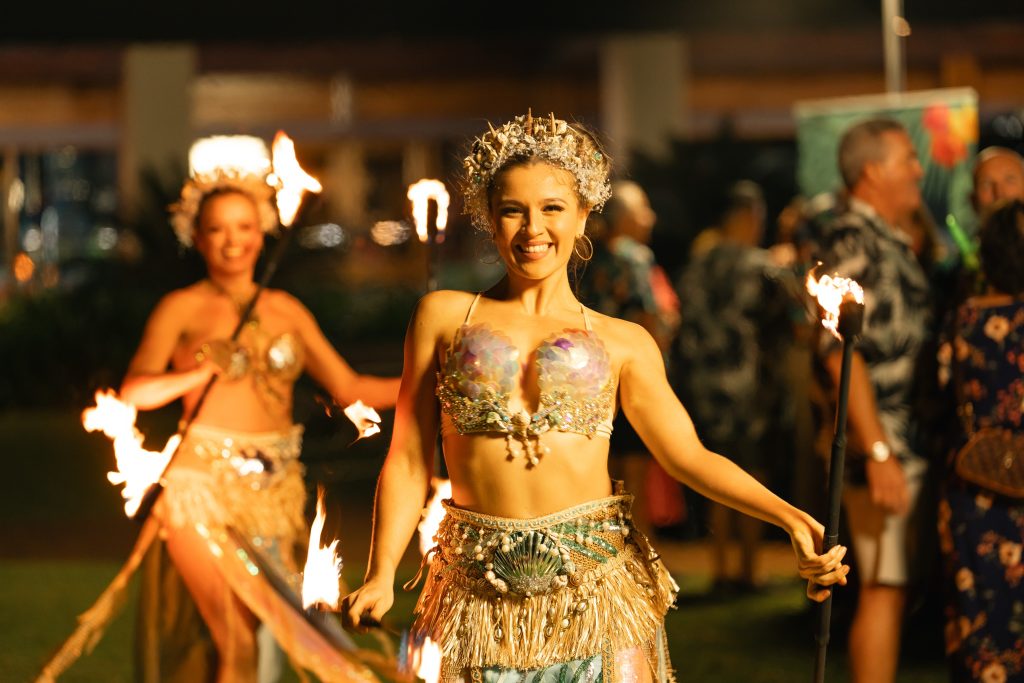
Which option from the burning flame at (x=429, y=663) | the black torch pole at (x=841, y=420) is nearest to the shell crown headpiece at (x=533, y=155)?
the black torch pole at (x=841, y=420)

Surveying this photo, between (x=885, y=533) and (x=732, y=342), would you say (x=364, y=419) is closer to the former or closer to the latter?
(x=885, y=533)

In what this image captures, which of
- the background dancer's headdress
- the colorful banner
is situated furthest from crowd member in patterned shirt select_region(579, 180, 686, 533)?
the background dancer's headdress

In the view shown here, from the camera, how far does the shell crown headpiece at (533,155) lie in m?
3.43

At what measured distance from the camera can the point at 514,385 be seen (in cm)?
335

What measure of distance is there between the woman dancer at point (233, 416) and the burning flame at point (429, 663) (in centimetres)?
148

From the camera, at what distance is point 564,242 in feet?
11.2

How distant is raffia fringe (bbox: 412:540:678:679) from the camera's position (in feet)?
10.8

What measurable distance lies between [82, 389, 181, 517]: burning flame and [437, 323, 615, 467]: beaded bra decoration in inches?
59.4

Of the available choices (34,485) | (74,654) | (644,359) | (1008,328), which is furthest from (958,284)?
(34,485)

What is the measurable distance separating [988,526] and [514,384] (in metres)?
1.91

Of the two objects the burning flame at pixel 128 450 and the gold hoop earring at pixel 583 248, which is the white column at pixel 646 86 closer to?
the burning flame at pixel 128 450

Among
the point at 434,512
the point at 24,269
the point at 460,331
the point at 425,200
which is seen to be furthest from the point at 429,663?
the point at 24,269

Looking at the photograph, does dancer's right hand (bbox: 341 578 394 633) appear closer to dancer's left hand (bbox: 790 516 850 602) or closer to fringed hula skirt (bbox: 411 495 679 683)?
fringed hula skirt (bbox: 411 495 679 683)

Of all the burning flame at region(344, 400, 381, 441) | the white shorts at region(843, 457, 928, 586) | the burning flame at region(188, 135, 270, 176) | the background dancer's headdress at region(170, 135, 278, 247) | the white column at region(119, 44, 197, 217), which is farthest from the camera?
the white column at region(119, 44, 197, 217)
